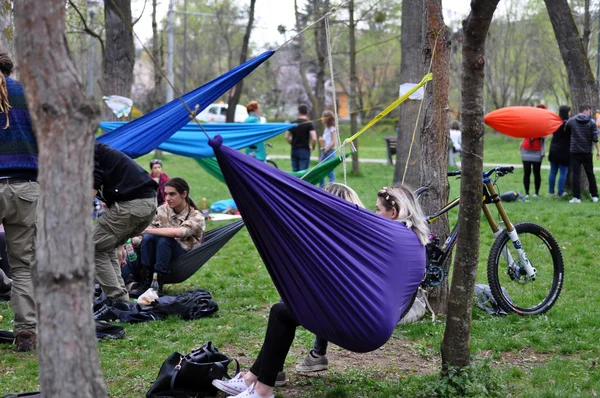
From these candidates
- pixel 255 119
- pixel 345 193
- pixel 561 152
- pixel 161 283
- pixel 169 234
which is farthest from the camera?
pixel 561 152

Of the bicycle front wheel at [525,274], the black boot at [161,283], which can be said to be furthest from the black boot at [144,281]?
the bicycle front wheel at [525,274]

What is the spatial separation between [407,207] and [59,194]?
208 cm

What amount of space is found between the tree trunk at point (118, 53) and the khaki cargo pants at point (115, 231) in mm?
5285

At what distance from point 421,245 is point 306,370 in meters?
0.99

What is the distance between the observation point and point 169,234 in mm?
5883

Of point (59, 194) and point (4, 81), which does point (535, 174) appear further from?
point (59, 194)

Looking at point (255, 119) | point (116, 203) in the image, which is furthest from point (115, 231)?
point (255, 119)

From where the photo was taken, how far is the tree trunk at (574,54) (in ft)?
36.4

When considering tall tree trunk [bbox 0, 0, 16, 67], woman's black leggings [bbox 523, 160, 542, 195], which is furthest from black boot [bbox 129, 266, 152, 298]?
woman's black leggings [bbox 523, 160, 542, 195]

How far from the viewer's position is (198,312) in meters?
5.47

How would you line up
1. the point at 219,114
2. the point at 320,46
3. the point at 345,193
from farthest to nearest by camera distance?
1. the point at 219,114
2. the point at 320,46
3. the point at 345,193

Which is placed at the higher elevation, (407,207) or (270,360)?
(407,207)

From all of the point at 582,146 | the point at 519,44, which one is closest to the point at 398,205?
the point at 582,146

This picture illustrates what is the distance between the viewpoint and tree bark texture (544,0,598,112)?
1109 centimetres
